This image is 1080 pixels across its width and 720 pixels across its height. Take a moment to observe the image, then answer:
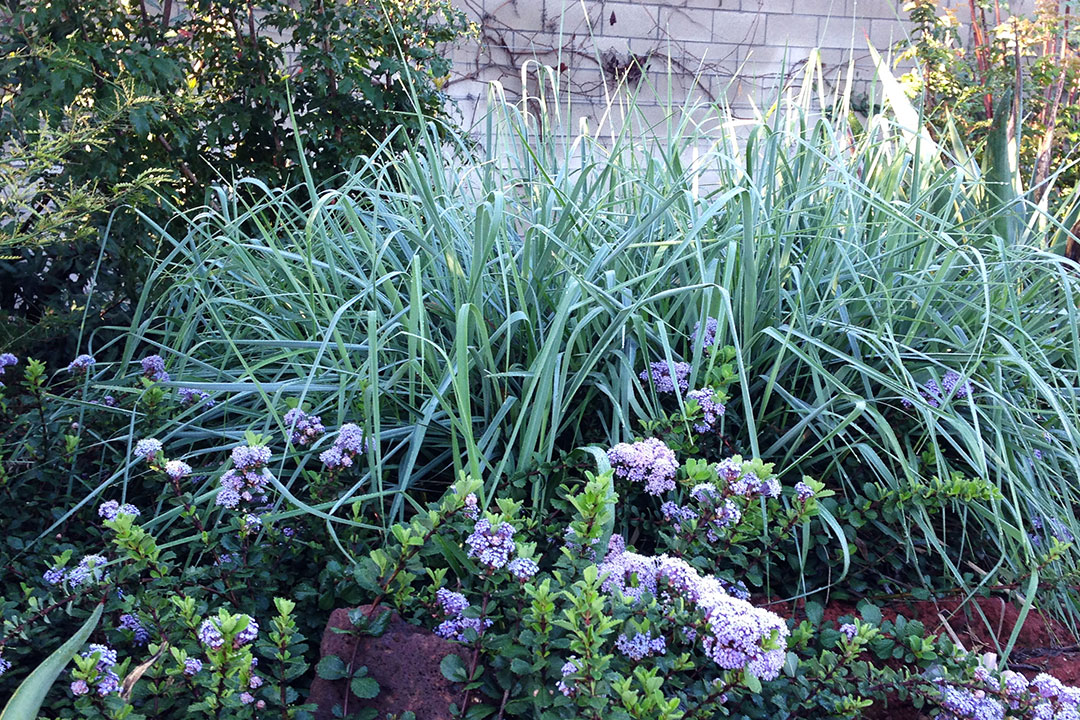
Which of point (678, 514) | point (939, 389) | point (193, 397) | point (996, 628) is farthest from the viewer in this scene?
point (193, 397)

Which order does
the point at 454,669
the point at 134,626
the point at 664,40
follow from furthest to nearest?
the point at 664,40 < the point at 134,626 < the point at 454,669

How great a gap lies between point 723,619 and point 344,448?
641mm

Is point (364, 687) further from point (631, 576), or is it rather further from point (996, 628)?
point (996, 628)

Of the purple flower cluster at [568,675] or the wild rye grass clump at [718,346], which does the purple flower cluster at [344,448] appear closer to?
the wild rye grass clump at [718,346]

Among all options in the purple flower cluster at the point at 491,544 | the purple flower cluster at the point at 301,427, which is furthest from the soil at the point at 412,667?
the purple flower cluster at the point at 301,427

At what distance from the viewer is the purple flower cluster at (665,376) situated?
1.53 metres

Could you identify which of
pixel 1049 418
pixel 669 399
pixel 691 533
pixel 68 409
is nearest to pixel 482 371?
pixel 669 399

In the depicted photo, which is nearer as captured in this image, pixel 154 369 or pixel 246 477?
pixel 246 477

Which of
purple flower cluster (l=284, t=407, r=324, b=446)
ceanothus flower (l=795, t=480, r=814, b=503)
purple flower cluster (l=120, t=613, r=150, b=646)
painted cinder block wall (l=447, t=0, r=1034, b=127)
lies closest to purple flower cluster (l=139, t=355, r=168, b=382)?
purple flower cluster (l=284, t=407, r=324, b=446)

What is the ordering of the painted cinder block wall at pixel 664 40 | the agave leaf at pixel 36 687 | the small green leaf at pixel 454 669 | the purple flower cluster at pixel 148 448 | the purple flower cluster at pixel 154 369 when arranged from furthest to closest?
the painted cinder block wall at pixel 664 40
the purple flower cluster at pixel 154 369
the purple flower cluster at pixel 148 448
the small green leaf at pixel 454 669
the agave leaf at pixel 36 687

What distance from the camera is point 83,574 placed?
3.80 ft

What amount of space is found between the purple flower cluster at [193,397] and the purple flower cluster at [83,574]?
18.3 inches

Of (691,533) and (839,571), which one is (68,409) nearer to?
(691,533)

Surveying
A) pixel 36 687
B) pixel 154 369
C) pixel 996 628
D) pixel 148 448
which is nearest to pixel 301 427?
pixel 148 448
